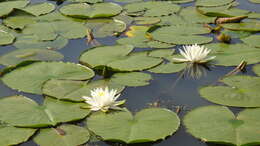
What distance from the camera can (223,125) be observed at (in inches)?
111

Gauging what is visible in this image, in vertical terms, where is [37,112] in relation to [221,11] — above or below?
below

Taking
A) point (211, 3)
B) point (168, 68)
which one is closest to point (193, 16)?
point (211, 3)

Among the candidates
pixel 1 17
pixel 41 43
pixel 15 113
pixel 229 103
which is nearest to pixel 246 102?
pixel 229 103

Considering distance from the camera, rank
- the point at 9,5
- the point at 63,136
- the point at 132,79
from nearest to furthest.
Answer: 1. the point at 63,136
2. the point at 132,79
3. the point at 9,5

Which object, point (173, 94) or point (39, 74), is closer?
point (173, 94)

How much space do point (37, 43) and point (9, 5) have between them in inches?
54.5

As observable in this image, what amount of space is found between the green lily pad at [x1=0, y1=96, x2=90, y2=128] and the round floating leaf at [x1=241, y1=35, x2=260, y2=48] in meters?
1.91

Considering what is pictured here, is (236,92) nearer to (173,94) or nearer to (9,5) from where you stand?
(173,94)

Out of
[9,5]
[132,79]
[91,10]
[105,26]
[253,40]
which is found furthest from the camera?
[9,5]

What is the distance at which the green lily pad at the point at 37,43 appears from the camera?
420 centimetres

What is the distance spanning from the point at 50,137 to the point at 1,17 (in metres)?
2.75

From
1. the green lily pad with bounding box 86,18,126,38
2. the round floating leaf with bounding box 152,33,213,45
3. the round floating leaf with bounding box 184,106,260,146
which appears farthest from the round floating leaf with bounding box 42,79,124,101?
the green lily pad with bounding box 86,18,126,38

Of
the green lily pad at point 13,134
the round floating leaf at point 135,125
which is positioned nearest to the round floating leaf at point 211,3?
the round floating leaf at point 135,125

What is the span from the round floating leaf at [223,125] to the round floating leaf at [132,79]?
0.59 metres
